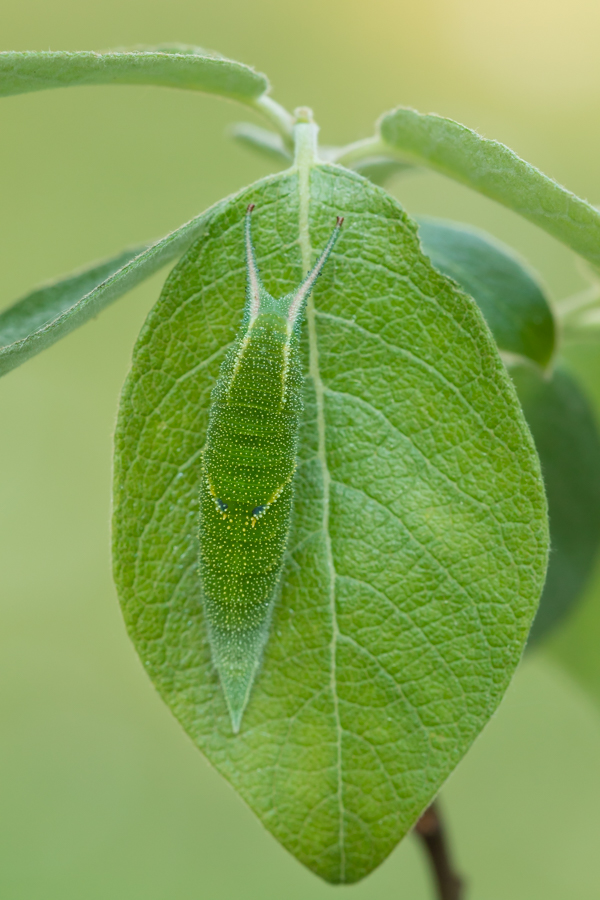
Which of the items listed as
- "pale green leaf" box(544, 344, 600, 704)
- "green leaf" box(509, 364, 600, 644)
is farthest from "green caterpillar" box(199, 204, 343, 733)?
"pale green leaf" box(544, 344, 600, 704)

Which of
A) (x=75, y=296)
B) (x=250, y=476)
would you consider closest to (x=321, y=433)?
(x=250, y=476)

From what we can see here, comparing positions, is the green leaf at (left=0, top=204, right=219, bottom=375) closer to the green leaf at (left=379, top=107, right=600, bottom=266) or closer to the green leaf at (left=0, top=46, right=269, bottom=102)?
the green leaf at (left=0, top=46, right=269, bottom=102)

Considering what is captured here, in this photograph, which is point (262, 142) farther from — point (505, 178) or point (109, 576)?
point (109, 576)

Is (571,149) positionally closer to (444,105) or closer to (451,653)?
(444,105)

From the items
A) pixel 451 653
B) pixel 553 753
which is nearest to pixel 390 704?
pixel 451 653

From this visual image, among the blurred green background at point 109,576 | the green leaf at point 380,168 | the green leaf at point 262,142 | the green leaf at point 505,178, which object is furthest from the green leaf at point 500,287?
the blurred green background at point 109,576

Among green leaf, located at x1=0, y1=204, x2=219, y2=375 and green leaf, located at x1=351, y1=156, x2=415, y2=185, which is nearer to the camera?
green leaf, located at x1=0, y1=204, x2=219, y2=375
